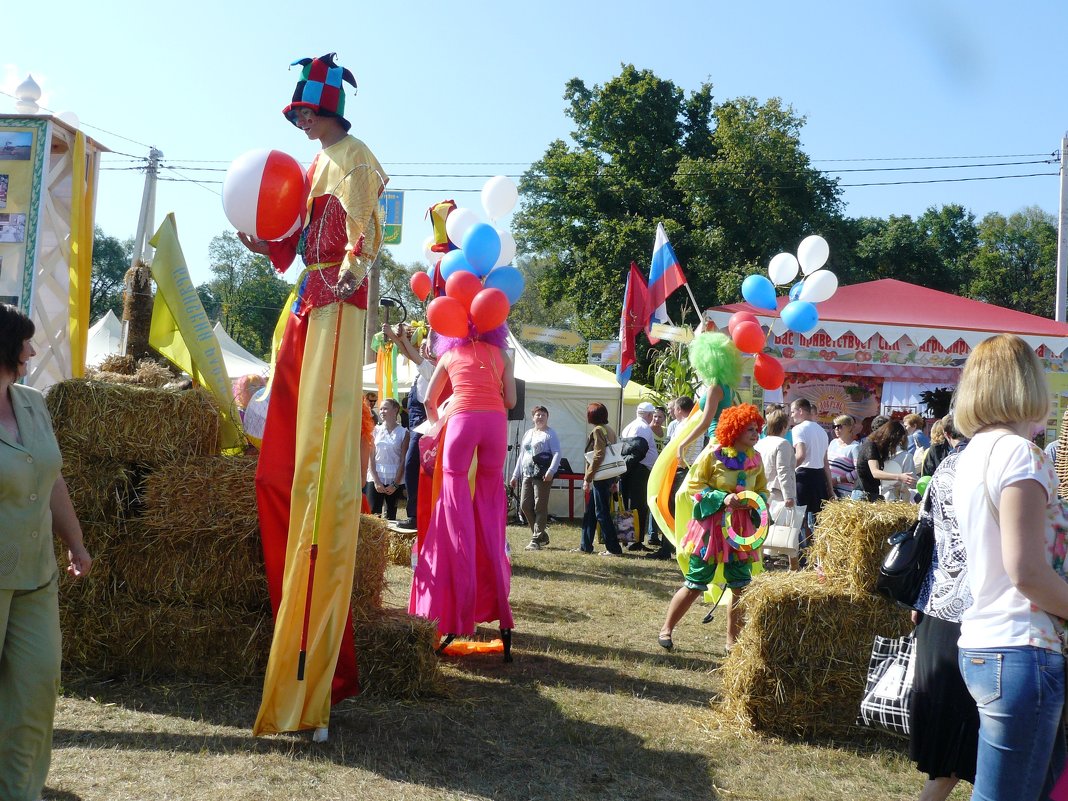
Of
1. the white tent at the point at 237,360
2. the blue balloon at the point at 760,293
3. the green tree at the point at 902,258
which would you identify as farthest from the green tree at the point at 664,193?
the blue balloon at the point at 760,293

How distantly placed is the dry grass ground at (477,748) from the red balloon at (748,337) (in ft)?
8.42

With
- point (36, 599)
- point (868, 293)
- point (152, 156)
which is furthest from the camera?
point (152, 156)

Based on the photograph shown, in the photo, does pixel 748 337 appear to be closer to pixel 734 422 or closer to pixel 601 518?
pixel 734 422

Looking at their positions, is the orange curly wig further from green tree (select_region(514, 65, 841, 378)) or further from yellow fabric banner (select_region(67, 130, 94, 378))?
green tree (select_region(514, 65, 841, 378))

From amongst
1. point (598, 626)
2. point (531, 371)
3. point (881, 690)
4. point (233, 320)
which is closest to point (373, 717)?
point (881, 690)

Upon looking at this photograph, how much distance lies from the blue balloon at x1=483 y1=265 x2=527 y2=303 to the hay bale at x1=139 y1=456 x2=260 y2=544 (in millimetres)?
2125

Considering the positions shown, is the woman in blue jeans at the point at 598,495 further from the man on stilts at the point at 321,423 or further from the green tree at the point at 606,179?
the green tree at the point at 606,179

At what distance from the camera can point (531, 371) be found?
56.6 ft

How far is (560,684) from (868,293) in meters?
13.2

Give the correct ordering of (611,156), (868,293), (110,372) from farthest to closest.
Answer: (611,156) → (868,293) → (110,372)

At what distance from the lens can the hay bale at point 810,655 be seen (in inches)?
184

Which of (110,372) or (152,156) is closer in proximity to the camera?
(110,372)

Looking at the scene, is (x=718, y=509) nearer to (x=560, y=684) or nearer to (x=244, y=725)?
(x=560, y=684)

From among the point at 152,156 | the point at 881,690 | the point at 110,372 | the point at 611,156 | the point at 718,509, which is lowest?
the point at 881,690
